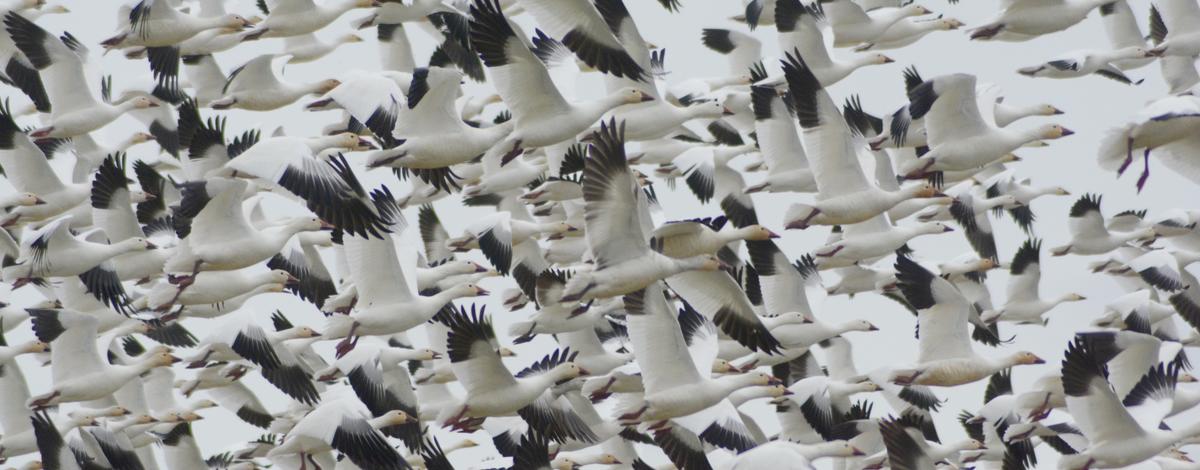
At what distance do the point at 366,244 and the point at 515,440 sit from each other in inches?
89.8

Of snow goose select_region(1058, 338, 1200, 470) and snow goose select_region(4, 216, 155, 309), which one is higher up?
snow goose select_region(4, 216, 155, 309)

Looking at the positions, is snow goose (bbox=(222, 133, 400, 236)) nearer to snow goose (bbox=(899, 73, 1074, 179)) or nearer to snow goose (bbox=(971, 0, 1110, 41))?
snow goose (bbox=(899, 73, 1074, 179))

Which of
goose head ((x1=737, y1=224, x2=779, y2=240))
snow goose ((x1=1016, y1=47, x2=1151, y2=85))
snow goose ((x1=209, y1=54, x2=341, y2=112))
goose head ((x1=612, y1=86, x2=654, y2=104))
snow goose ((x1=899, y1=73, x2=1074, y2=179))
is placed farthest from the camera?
snow goose ((x1=1016, y1=47, x2=1151, y2=85))

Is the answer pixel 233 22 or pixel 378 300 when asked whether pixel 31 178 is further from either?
pixel 378 300

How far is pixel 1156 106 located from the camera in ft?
49.9

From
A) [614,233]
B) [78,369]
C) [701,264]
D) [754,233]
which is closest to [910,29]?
[754,233]

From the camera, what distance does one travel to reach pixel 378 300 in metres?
14.9

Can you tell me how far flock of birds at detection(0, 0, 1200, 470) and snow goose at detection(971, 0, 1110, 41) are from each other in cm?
3

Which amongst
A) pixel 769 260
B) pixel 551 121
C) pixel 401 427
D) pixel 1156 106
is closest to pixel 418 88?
pixel 551 121

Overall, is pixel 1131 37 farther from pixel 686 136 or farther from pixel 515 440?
pixel 515 440

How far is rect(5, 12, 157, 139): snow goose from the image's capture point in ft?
53.6

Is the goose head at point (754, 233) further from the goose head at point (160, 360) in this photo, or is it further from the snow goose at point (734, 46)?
the snow goose at point (734, 46)

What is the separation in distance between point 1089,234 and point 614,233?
27.7ft

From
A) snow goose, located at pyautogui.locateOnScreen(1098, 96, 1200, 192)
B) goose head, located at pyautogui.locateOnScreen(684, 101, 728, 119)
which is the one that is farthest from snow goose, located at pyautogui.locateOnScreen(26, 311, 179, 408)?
snow goose, located at pyautogui.locateOnScreen(1098, 96, 1200, 192)
